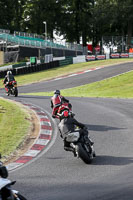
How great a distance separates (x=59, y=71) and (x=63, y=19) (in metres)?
44.1

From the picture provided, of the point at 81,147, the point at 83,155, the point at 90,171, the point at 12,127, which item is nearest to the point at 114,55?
the point at 12,127

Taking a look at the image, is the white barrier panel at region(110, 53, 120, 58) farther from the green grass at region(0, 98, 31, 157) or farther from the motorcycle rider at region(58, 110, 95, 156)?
the motorcycle rider at region(58, 110, 95, 156)

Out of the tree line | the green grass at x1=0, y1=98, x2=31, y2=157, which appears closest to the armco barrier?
the green grass at x1=0, y1=98, x2=31, y2=157

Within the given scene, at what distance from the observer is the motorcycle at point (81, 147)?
968 cm

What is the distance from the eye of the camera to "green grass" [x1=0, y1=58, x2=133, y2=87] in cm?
4825

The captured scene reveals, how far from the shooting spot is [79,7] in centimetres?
9381

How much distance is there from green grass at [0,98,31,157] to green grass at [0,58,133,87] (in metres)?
27.7

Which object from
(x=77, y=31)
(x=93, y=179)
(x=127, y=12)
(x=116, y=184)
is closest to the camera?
(x=116, y=184)

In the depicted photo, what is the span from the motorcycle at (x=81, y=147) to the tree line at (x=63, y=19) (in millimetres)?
78516

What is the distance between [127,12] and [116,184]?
7992 centimetres

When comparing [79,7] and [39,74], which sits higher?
[79,7]

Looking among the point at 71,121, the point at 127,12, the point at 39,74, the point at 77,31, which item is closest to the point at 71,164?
the point at 71,121

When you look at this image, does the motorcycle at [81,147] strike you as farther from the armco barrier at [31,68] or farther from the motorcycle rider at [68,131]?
the armco barrier at [31,68]

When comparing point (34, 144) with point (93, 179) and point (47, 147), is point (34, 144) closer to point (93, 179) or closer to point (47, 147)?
point (47, 147)
